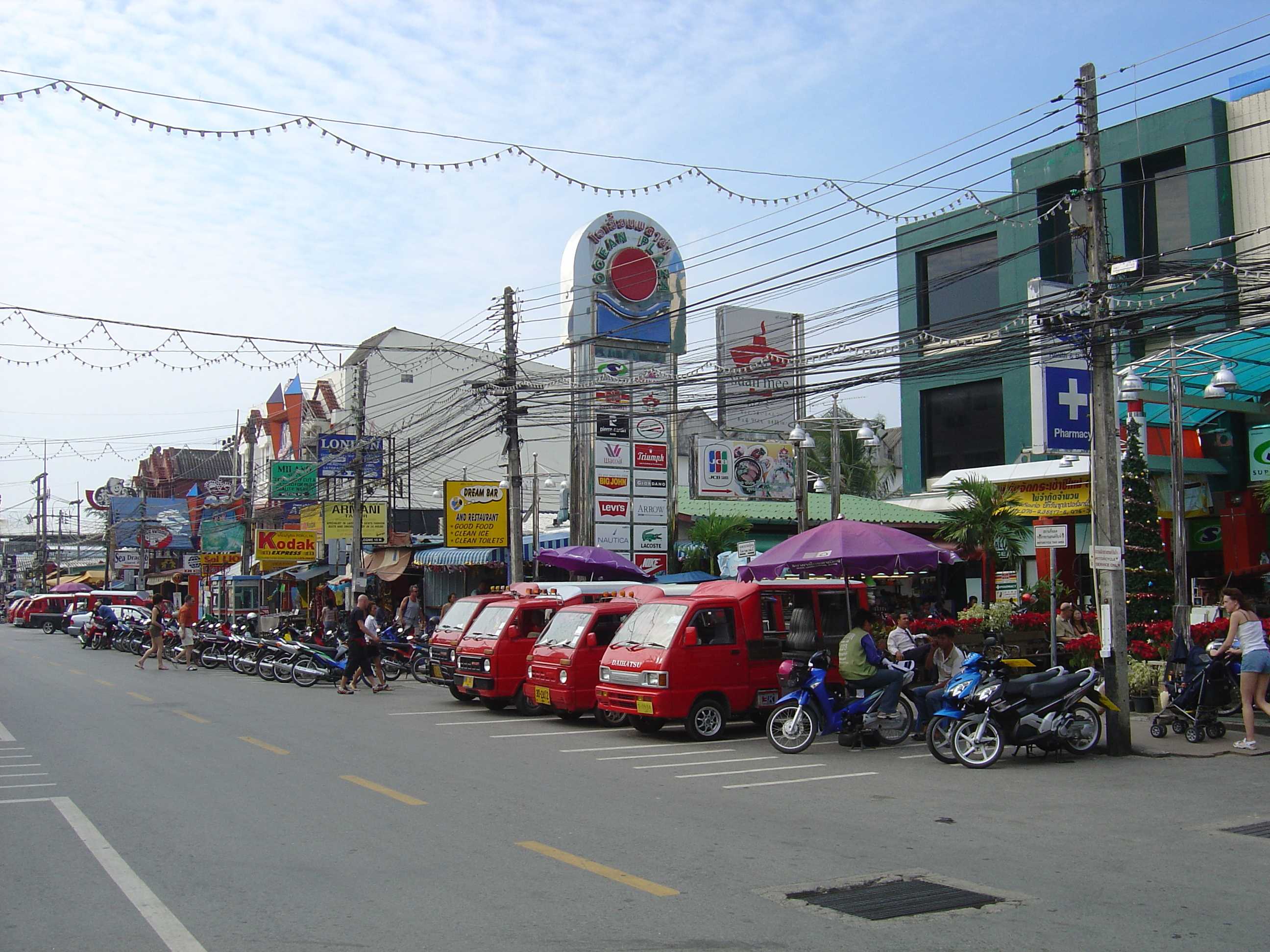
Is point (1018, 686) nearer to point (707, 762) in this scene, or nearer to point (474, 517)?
point (707, 762)

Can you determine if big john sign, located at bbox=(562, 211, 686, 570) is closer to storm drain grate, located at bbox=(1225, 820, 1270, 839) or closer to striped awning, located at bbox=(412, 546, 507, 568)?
striped awning, located at bbox=(412, 546, 507, 568)

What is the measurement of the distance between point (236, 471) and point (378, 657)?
41.4 metres

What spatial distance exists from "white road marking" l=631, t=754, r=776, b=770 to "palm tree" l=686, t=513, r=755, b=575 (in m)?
17.6

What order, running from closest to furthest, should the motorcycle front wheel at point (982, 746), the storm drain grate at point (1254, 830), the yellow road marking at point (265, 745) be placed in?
the storm drain grate at point (1254, 830), the motorcycle front wheel at point (982, 746), the yellow road marking at point (265, 745)

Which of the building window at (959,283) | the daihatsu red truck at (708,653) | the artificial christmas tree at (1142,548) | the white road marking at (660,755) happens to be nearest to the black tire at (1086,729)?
the daihatsu red truck at (708,653)

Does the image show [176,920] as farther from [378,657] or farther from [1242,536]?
[1242,536]

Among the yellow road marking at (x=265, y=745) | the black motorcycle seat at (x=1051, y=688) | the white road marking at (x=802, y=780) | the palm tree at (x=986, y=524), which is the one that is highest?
the palm tree at (x=986, y=524)

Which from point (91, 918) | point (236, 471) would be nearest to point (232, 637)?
point (91, 918)

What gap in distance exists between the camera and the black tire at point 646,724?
47.9 feet

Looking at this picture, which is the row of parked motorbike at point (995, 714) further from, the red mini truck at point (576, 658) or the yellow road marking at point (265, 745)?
the yellow road marking at point (265, 745)

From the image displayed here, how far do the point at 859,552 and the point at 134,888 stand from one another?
1297 centimetres

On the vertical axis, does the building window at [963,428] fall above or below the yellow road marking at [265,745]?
above

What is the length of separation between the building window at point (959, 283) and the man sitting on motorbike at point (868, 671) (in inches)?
916

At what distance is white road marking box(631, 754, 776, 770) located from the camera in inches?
479
